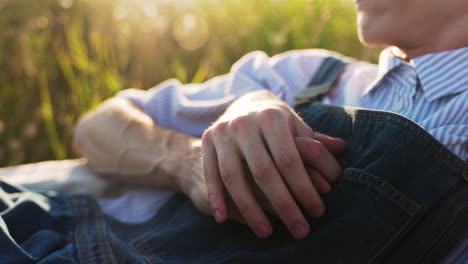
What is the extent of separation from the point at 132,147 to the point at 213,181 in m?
0.56

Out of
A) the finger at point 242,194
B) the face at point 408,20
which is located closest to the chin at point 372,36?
the face at point 408,20

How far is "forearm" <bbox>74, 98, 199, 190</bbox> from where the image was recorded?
1.21m

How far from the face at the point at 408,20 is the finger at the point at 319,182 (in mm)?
409

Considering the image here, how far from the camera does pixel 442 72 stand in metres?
0.92

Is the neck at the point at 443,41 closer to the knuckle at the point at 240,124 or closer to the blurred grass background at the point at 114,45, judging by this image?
the knuckle at the point at 240,124

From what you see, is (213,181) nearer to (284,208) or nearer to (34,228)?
(284,208)

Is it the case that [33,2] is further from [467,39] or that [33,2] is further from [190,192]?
[467,39]

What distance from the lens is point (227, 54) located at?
285 centimetres

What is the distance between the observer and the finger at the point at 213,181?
30.9 inches

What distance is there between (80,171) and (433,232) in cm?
111

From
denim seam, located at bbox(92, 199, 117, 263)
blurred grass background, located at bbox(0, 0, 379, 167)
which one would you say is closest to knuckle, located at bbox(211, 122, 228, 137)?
denim seam, located at bbox(92, 199, 117, 263)

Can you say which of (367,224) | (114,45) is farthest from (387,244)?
(114,45)

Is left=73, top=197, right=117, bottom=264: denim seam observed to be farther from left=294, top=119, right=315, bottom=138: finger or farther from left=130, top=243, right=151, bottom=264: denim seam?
left=294, top=119, right=315, bottom=138: finger

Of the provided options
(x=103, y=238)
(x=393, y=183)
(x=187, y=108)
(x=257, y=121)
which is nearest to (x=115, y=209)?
(x=103, y=238)
